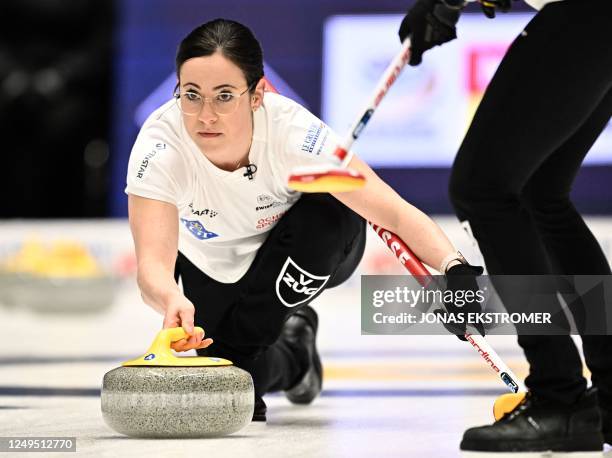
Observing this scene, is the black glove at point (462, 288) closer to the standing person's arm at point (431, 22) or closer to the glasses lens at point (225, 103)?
the standing person's arm at point (431, 22)

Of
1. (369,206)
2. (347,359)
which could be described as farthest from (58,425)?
(347,359)

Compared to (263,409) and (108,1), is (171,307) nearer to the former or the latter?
(263,409)

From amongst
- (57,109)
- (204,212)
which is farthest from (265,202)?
(57,109)

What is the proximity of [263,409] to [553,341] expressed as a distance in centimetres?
89

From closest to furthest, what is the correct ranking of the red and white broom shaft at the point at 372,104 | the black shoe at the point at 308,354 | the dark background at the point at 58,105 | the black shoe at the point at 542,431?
the red and white broom shaft at the point at 372,104, the black shoe at the point at 542,431, the black shoe at the point at 308,354, the dark background at the point at 58,105

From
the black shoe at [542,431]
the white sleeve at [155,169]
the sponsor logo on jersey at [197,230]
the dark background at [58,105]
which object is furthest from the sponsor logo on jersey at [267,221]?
the dark background at [58,105]

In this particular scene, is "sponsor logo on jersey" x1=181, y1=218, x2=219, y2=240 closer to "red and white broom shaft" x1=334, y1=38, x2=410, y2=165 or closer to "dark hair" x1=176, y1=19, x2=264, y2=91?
"dark hair" x1=176, y1=19, x2=264, y2=91

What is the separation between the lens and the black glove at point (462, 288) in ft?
7.30

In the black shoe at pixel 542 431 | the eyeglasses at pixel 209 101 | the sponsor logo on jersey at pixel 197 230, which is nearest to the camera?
the black shoe at pixel 542 431

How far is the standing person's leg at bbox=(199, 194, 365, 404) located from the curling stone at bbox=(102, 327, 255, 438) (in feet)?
1.96

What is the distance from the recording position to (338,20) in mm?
8672

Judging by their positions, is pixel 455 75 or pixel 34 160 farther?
pixel 34 160

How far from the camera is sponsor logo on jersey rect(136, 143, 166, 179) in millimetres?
2529

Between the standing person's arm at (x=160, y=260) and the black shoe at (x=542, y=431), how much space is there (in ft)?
2.03
